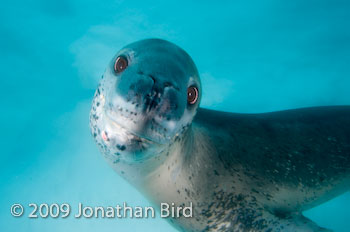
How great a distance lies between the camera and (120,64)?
1394 mm

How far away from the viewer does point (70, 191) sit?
232 inches

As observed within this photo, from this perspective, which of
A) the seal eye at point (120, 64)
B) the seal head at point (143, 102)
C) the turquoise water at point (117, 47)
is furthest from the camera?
the turquoise water at point (117, 47)

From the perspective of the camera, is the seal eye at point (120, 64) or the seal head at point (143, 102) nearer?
the seal head at point (143, 102)

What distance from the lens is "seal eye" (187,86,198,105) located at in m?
1.44

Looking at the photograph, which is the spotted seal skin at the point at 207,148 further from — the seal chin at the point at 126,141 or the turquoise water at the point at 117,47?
the turquoise water at the point at 117,47

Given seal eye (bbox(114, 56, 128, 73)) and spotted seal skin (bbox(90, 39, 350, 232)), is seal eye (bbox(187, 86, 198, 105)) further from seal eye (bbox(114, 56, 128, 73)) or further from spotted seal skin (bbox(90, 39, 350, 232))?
seal eye (bbox(114, 56, 128, 73))

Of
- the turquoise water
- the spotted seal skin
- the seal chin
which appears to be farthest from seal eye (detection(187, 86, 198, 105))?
the turquoise water

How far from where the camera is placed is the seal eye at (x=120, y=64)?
1.37m

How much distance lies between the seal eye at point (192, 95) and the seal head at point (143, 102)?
27mm

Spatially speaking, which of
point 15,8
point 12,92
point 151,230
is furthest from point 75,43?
point 151,230

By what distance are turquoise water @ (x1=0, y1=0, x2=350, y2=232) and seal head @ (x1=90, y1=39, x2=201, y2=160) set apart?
5.27 metres

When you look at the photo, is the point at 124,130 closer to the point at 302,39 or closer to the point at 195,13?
the point at 195,13

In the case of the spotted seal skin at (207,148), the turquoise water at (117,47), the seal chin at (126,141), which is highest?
the turquoise water at (117,47)

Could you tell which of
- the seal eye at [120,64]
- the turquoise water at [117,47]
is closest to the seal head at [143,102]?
the seal eye at [120,64]
